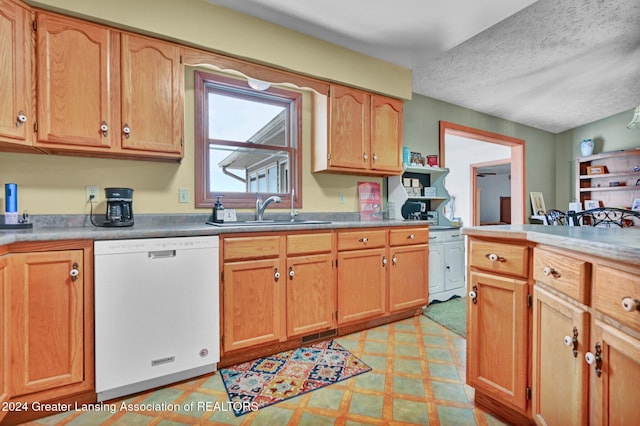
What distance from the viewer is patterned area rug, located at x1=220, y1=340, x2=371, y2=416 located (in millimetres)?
1718

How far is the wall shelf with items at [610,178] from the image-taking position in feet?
16.6

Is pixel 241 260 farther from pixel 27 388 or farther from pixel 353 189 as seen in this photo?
pixel 353 189

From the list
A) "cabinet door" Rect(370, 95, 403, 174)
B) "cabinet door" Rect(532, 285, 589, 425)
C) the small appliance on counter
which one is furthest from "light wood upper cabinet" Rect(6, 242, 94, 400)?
"cabinet door" Rect(370, 95, 403, 174)

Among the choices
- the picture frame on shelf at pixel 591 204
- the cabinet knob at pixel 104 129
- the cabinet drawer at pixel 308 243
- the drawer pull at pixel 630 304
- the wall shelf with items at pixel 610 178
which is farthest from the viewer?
the picture frame on shelf at pixel 591 204

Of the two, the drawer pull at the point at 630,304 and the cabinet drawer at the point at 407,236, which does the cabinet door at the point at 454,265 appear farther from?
the drawer pull at the point at 630,304

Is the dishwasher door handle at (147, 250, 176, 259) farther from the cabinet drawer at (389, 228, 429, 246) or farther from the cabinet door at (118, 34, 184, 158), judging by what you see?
the cabinet drawer at (389, 228, 429, 246)

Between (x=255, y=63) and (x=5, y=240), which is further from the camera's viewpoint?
(x=255, y=63)

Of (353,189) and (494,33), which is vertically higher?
(494,33)

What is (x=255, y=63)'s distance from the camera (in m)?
2.38

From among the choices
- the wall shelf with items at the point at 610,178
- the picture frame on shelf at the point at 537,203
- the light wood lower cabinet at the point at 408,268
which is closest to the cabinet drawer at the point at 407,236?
the light wood lower cabinet at the point at 408,268

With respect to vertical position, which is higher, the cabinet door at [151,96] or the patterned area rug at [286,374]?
the cabinet door at [151,96]

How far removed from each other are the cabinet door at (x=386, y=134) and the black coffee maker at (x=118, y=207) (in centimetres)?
206

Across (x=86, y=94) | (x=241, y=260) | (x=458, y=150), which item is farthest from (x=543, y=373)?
(x=458, y=150)

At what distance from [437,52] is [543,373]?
2.67 metres
